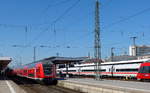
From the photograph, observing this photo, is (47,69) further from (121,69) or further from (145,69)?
(121,69)

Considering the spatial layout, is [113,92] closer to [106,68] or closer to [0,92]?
[0,92]

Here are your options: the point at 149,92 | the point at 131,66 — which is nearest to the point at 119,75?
the point at 131,66

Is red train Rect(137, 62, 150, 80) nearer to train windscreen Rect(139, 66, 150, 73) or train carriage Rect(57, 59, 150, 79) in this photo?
train windscreen Rect(139, 66, 150, 73)

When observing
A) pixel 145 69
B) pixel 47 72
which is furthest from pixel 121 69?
pixel 47 72

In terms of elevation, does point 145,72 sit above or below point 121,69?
above

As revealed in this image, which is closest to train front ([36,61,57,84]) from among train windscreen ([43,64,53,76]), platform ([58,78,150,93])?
train windscreen ([43,64,53,76])

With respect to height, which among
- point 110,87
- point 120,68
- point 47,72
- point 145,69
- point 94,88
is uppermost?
point 145,69

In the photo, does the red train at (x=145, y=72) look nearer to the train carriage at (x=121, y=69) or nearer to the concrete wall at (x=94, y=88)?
the train carriage at (x=121, y=69)

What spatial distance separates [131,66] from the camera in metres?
48.0

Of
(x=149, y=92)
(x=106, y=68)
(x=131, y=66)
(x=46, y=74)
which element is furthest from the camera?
(x=106, y=68)

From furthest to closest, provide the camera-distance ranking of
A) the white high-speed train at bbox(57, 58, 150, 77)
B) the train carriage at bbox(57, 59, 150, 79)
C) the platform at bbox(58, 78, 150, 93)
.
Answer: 1. the white high-speed train at bbox(57, 58, 150, 77)
2. the train carriage at bbox(57, 59, 150, 79)
3. the platform at bbox(58, 78, 150, 93)

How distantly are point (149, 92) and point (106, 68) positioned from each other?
1670 inches

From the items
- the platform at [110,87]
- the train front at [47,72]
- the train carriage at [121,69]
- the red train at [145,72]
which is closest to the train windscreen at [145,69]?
the red train at [145,72]

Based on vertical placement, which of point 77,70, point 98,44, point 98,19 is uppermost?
point 98,19
